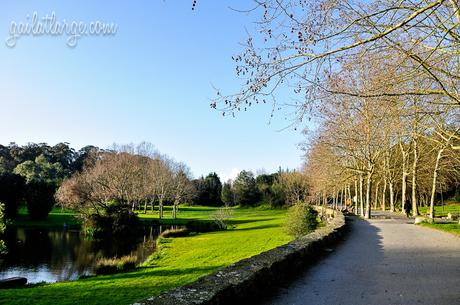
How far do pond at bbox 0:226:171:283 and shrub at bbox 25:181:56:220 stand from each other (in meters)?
13.5

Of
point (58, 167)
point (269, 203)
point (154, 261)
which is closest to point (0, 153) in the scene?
point (58, 167)

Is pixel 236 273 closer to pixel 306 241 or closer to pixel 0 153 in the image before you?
pixel 306 241

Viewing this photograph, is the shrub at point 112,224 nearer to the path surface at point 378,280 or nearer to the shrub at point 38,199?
the shrub at point 38,199

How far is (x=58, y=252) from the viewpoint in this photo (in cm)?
3391

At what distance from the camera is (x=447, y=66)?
16312 mm

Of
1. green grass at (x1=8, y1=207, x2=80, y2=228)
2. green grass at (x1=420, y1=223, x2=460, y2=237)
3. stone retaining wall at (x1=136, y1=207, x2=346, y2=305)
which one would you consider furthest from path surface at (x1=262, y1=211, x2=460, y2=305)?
green grass at (x1=8, y1=207, x2=80, y2=228)

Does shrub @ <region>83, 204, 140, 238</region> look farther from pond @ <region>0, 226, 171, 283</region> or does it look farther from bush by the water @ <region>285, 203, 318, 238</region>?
bush by the water @ <region>285, 203, 318, 238</region>

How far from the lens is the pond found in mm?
25561

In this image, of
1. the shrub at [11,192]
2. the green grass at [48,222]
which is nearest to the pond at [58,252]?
the green grass at [48,222]

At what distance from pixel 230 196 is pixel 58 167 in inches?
1657

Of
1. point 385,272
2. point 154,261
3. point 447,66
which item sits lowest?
point 154,261

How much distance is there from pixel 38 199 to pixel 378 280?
214ft

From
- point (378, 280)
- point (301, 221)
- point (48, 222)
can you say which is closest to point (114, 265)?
point (301, 221)

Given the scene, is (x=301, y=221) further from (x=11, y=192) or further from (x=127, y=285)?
(x=11, y=192)
